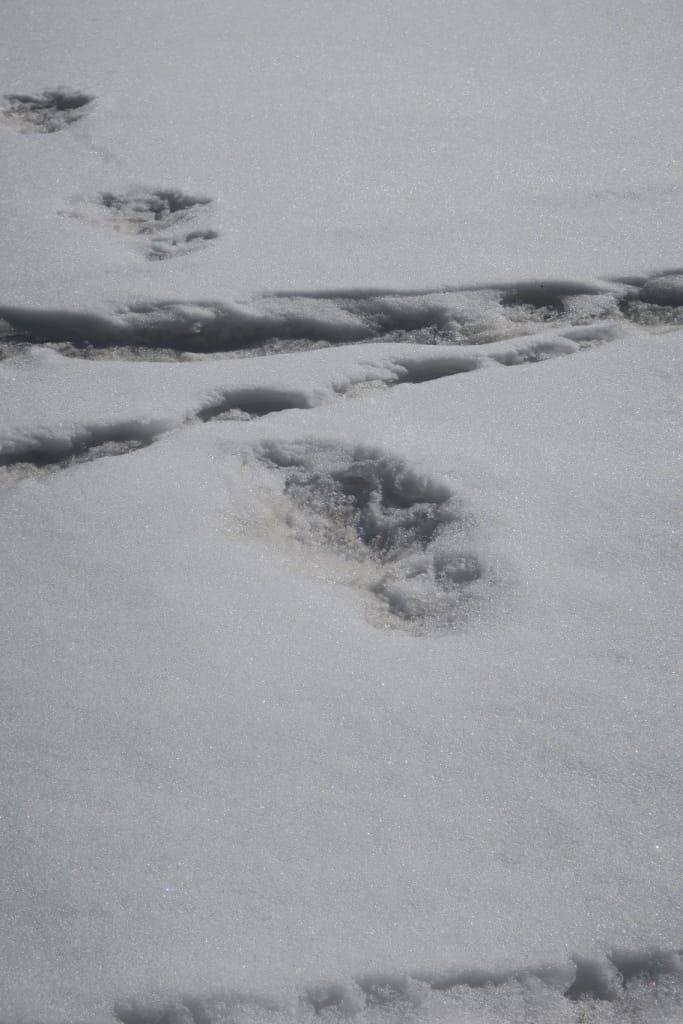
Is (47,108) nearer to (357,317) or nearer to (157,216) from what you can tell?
(157,216)

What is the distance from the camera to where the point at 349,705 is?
3.16ft

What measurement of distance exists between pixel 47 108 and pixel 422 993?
77.8 inches

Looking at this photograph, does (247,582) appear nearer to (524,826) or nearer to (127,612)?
(127,612)

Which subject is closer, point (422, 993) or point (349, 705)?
point (422, 993)

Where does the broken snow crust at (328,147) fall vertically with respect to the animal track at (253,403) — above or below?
above

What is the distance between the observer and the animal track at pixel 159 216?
168cm

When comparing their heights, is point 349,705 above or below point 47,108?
below

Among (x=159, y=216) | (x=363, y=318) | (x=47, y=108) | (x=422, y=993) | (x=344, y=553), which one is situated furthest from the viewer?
(x=47, y=108)

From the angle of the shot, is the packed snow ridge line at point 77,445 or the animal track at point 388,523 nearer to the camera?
the animal track at point 388,523

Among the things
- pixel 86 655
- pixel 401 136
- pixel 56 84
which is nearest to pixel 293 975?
pixel 86 655

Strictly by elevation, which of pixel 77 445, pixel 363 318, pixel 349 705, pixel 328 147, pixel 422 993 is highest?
pixel 328 147

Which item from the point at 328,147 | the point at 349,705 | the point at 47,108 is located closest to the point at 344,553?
the point at 349,705

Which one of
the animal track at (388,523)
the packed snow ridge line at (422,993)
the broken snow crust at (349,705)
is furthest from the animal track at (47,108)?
the packed snow ridge line at (422,993)

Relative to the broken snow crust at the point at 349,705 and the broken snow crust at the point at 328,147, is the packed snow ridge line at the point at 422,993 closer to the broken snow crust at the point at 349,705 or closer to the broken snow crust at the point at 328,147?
the broken snow crust at the point at 349,705
